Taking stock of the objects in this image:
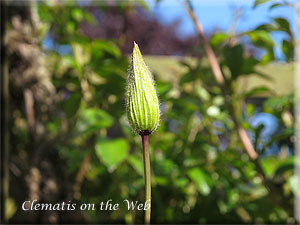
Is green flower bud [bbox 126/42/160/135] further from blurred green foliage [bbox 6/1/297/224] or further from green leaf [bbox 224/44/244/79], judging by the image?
green leaf [bbox 224/44/244/79]

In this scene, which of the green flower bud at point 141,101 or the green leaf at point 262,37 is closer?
the green flower bud at point 141,101

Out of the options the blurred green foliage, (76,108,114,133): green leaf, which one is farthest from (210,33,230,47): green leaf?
(76,108,114,133): green leaf

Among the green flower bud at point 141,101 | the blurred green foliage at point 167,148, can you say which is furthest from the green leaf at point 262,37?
the green flower bud at point 141,101

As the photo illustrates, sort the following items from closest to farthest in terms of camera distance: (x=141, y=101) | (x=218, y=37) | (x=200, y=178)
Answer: (x=141, y=101) → (x=200, y=178) → (x=218, y=37)

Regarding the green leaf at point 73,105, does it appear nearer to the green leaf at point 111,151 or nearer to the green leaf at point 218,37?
the green leaf at point 111,151

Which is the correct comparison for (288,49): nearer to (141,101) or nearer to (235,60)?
Result: (235,60)

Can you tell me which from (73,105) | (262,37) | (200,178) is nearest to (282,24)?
(262,37)
